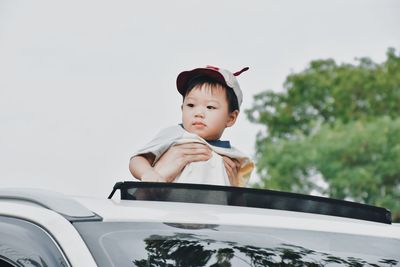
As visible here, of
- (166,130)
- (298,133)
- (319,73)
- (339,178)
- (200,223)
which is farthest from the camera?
(319,73)

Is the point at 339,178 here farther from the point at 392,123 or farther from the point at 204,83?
the point at 204,83

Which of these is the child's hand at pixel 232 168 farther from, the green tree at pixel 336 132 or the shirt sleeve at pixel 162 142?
the green tree at pixel 336 132

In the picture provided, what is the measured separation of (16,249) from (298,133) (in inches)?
1788

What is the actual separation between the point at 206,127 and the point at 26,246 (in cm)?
244

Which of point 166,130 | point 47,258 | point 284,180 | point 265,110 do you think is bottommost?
point 47,258

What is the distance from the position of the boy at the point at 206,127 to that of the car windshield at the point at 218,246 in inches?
77.1

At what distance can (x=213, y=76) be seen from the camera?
5.60 metres

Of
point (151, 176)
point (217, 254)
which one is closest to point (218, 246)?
point (217, 254)

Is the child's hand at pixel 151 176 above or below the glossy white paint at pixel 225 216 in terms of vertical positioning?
above

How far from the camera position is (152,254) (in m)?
3.17

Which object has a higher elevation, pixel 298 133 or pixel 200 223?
pixel 298 133

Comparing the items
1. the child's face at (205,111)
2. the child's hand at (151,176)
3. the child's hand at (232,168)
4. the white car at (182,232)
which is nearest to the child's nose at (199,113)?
the child's face at (205,111)

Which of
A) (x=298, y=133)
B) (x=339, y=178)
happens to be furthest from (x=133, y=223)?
(x=298, y=133)

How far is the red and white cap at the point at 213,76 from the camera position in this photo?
5.57m
